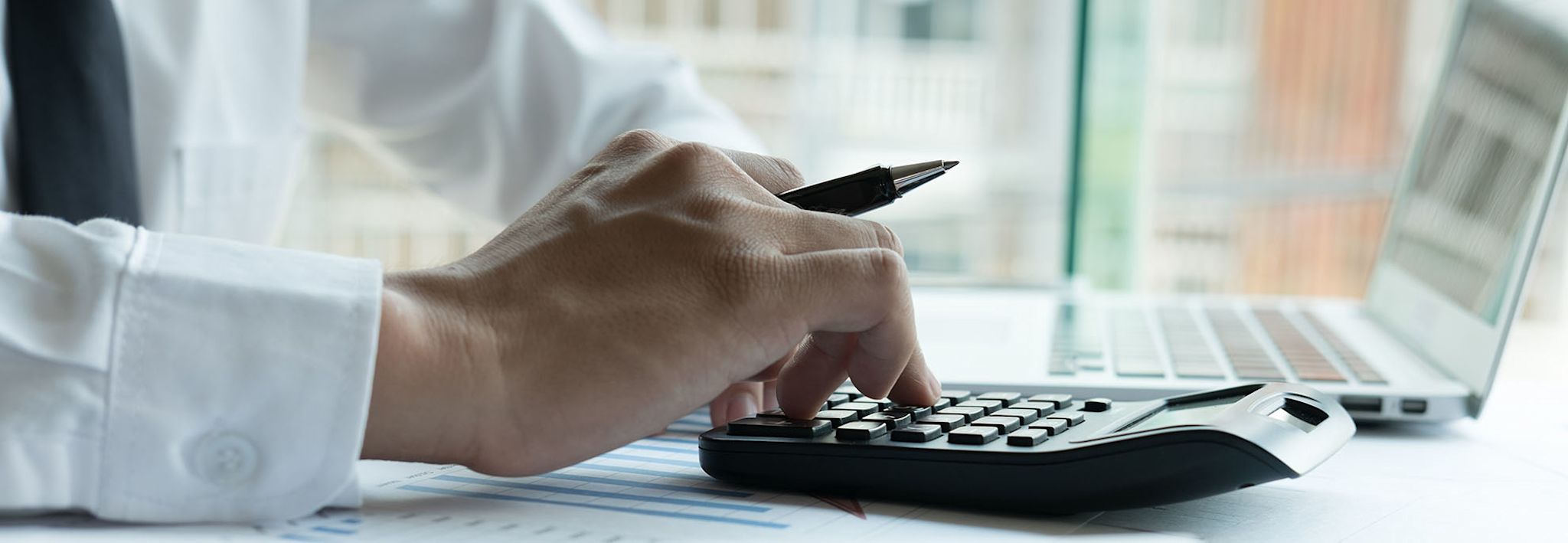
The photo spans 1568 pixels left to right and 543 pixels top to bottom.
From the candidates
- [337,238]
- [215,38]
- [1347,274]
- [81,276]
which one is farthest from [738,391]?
[337,238]

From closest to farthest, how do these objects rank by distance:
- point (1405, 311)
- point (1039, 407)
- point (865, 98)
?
1. point (1039, 407)
2. point (1405, 311)
3. point (865, 98)

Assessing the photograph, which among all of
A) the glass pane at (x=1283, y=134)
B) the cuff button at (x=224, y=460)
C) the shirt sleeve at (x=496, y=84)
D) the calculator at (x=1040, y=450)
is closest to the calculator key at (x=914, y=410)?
the calculator at (x=1040, y=450)

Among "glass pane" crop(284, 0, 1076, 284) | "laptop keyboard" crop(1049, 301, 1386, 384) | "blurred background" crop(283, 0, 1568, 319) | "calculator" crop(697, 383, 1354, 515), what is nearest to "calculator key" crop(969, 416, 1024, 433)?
"calculator" crop(697, 383, 1354, 515)

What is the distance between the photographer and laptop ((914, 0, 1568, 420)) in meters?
0.59

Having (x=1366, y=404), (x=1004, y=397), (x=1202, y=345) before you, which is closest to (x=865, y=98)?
(x=1202, y=345)

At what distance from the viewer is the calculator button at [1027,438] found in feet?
1.25

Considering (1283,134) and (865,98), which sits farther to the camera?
(865,98)

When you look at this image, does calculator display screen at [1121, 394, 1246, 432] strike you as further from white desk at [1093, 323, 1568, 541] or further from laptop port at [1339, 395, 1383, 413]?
laptop port at [1339, 395, 1383, 413]

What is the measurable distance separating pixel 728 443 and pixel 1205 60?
5807 millimetres

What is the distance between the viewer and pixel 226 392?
1.15 ft

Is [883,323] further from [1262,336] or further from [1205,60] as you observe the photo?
[1205,60]

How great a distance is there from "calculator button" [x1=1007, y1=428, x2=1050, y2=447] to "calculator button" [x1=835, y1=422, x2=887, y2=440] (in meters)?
0.04

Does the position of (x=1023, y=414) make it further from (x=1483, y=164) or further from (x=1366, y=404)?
(x=1483, y=164)

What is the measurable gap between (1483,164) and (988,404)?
50 centimetres
